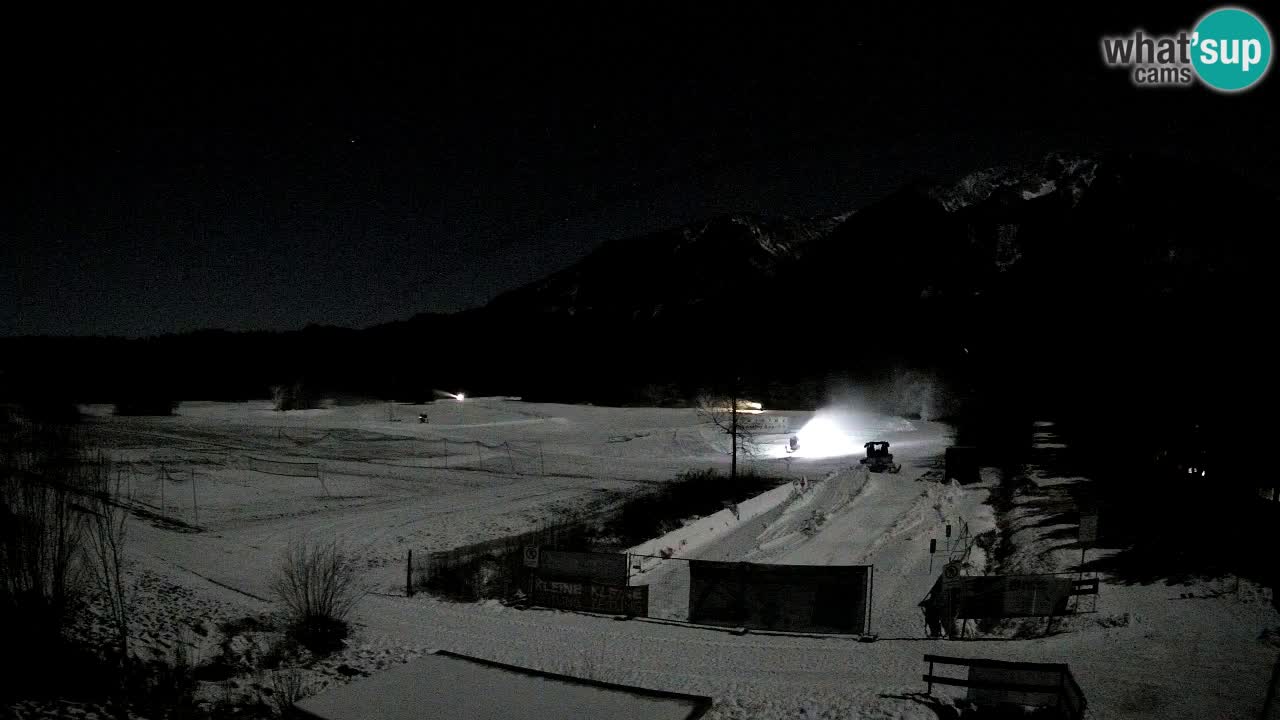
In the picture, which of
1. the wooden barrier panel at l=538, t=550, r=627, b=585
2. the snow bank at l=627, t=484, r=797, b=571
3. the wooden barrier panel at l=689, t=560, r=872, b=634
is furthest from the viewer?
the snow bank at l=627, t=484, r=797, b=571

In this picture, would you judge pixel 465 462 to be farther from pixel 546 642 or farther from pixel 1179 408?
pixel 1179 408

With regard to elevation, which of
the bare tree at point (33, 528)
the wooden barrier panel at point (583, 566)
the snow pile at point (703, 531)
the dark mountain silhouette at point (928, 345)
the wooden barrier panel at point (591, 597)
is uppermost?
the dark mountain silhouette at point (928, 345)

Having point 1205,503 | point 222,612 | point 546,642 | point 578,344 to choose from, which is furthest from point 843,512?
point 578,344

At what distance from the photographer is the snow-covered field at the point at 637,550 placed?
12.6 metres

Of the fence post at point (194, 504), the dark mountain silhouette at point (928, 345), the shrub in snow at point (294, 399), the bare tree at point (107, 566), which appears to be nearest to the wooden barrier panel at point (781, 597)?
the bare tree at point (107, 566)

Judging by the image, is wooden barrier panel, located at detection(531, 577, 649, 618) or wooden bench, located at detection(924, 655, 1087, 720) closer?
wooden bench, located at detection(924, 655, 1087, 720)

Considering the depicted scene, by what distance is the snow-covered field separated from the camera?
12.6m

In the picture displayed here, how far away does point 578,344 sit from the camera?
17312cm

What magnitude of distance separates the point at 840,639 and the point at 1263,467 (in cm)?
2223

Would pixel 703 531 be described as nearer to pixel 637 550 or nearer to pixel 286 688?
pixel 637 550

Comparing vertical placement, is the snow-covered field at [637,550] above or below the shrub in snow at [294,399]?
below

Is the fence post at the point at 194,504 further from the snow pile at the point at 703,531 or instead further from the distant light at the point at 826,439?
the distant light at the point at 826,439

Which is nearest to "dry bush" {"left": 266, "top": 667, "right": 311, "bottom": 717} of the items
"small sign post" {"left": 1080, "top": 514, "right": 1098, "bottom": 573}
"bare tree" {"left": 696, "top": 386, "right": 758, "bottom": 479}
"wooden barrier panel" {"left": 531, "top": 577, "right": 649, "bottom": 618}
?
"wooden barrier panel" {"left": 531, "top": 577, "right": 649, "bottom": 618}

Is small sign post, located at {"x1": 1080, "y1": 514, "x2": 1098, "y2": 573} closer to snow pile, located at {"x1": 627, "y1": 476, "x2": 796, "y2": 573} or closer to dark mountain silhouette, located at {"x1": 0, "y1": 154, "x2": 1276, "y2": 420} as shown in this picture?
snow pile, located at {"x1": 627, "y1": 476, "x2": 796, "y2": 573}
